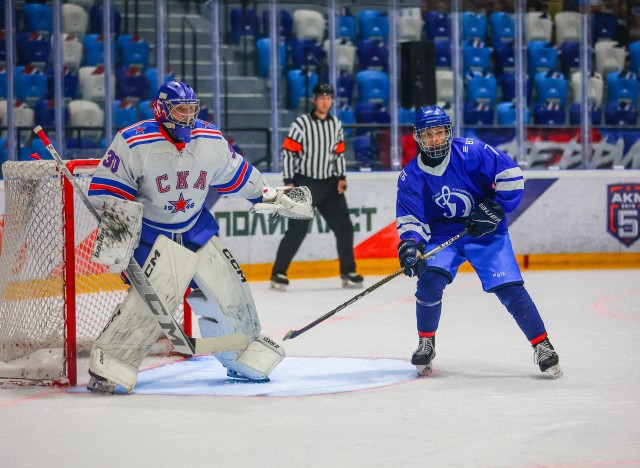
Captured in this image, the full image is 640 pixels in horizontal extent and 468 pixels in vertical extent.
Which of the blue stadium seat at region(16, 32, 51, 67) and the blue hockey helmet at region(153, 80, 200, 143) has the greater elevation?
the blue stadium seat at region(16, 32, 51, 67)

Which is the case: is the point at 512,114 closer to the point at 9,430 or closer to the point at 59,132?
the point at 59,132

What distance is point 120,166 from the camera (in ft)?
14.5

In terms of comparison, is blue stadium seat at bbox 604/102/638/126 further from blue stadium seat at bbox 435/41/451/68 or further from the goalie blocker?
the goalie blocker

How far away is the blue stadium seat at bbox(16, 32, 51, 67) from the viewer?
31.9 ft

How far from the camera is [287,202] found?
487 centimetres

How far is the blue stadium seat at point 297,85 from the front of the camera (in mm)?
10164

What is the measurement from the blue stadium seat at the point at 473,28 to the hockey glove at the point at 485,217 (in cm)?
635

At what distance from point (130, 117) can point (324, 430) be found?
20.7 ft

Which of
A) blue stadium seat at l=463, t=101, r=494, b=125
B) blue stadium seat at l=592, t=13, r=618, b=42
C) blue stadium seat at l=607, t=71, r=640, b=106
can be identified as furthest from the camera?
→ blue stadium seat at l=607, t=71, r=640, b=106

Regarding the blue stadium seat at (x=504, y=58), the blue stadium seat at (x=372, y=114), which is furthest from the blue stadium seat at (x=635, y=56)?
the blue stadium seat at (x=372, y=114)

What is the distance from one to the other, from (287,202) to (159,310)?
743 mm

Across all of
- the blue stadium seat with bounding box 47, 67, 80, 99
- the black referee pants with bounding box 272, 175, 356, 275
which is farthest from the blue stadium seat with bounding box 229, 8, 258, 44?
the black referee pants with bounding box 272, 175, 356, 275

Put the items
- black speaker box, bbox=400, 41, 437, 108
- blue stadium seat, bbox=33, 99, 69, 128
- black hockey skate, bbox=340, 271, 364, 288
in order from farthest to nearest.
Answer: blue stadium seat, bbox=33, 99, 69, 128 < black speaker box, bbox=400, 41, 437, 108 < black hockey skate, bbox=340, 271, 364, 288

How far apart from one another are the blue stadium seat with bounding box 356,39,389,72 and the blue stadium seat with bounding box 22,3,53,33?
8.99 feet
